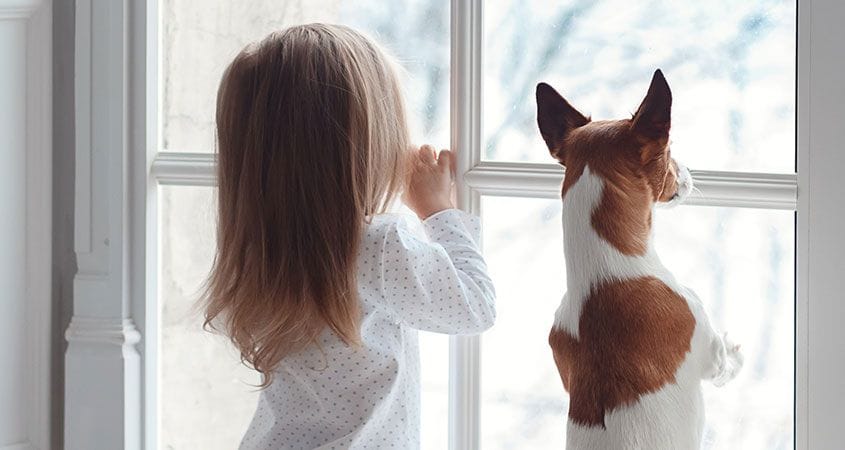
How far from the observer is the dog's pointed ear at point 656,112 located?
1.03 metres

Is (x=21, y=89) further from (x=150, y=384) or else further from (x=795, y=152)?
(x=795, y=152)

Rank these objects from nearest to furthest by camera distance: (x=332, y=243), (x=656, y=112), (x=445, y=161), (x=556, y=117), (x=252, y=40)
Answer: (x=656, y=112), (x=556, y=117), (x=332, y=243), (x=445, y=161), (x=252, y=40)

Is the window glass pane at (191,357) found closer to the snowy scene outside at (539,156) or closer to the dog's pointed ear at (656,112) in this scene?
the snowy scene outside at (539,156)

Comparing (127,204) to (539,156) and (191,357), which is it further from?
(539,156)

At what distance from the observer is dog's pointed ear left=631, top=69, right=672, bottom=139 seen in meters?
1.03

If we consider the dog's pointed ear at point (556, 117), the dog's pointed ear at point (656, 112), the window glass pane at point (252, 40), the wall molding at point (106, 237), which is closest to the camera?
the dog's pointed ear at point (656, 112)

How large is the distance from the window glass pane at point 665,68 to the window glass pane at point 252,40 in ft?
0.27

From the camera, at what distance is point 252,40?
1642 millimetres

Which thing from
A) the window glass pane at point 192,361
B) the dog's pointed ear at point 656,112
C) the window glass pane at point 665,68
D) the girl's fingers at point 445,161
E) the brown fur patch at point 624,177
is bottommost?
the window glass pane at point 192,361

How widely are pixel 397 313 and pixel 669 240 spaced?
34 centimetres

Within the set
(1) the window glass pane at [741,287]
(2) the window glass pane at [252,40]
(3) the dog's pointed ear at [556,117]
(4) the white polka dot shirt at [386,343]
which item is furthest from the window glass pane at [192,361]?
(3) the dog's pointed ear at [556,117]

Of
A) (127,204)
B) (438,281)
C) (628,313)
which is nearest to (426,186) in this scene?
(438,281)

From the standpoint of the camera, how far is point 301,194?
1303mm

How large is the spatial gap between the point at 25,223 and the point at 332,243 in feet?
2.07
